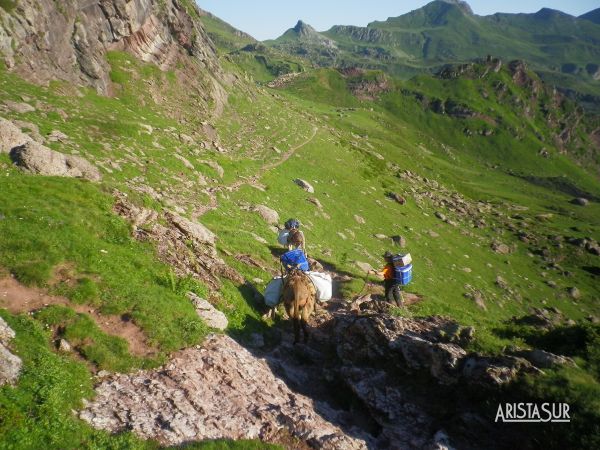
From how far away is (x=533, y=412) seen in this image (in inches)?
424

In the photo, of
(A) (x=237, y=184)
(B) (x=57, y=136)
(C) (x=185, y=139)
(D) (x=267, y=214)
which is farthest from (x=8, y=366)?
(C) (x=185, y=139)

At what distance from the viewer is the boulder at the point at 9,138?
21.6 metres

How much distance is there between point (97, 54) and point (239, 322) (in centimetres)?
4542

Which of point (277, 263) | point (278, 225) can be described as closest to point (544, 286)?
point (278, 225)

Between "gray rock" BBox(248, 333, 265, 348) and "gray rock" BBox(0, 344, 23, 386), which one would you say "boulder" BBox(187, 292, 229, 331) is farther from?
"gray rock" BBox(0, 344, 23, 386)

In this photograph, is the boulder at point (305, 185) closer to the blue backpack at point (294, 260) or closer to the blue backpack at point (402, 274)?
the blue backpack at point (402, 274)

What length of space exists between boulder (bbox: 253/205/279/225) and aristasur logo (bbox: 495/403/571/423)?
25954 mm

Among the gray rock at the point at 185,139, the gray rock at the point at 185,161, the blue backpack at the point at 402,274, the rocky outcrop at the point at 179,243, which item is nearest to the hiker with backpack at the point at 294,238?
the rocky outcrop at the point at 179,243

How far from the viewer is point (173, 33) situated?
64.9m

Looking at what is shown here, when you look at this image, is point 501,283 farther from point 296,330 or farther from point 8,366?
point 8,366

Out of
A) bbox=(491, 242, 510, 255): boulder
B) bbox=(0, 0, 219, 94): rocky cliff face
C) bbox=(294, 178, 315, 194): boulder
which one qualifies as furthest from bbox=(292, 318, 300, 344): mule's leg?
bbox=(491, 242, 510, 255): boulder

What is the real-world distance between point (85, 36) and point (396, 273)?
47051mm

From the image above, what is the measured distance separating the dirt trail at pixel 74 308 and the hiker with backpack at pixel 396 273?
14.0 metres

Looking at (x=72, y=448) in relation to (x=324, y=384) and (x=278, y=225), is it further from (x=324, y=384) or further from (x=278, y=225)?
(x=278, y=225)
